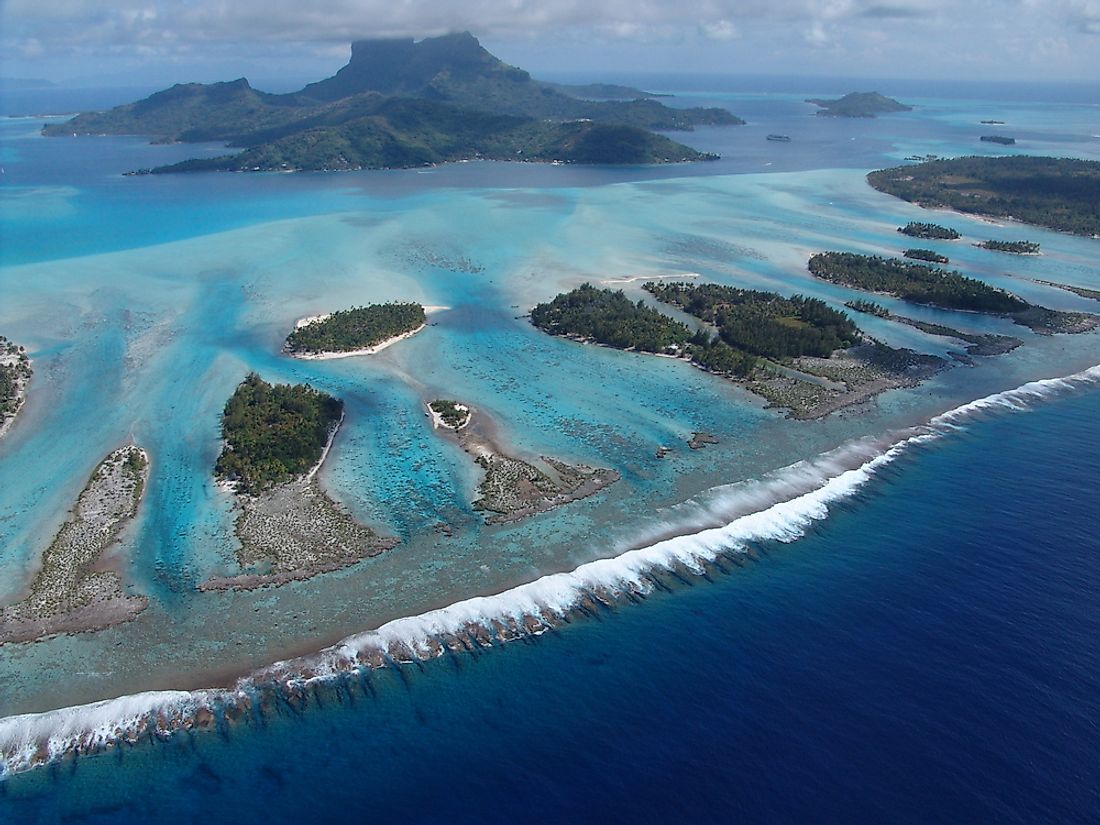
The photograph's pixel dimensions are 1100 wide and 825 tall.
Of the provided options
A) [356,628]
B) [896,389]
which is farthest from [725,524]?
[896,389]

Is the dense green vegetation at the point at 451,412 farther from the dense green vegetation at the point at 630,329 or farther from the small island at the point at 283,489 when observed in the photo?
the dense green vegetation at the point at 630,329

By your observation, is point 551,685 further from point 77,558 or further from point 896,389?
point 896,389

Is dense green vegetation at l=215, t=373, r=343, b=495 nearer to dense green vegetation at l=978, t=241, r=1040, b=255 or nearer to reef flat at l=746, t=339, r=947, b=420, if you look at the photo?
reef flat at l=746, t=339, r=947, b=420

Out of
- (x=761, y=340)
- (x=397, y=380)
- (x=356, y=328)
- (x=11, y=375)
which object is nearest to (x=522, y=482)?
(x=397, y=380)

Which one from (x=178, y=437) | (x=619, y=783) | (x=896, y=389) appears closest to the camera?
(x=619, y=783)

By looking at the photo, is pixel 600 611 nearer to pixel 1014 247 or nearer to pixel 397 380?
pixel 397 380

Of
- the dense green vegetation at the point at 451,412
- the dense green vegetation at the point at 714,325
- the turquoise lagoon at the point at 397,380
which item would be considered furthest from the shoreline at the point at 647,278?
the dense green vegetation at the point at 451,412
